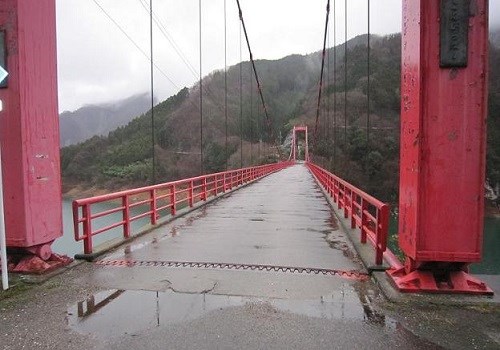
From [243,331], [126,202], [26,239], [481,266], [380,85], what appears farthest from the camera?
[380,85]

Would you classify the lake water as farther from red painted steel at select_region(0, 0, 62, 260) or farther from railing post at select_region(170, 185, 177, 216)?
red painted steel at select_region(0, 0, 62, 260)

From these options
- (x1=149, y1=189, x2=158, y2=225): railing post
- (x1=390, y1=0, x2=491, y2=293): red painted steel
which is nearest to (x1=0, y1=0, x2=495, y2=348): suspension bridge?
(x1=390, y1=0, x2=491, y2=293): red painted steel

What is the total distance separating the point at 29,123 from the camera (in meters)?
4.61

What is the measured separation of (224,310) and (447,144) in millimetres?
2703

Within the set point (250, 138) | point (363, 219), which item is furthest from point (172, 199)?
point (250, 138)

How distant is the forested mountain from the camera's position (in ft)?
161

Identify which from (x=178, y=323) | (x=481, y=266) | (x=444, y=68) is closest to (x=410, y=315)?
(x=178, y=323)

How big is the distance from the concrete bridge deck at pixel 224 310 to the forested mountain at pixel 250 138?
Result: 28618 mm

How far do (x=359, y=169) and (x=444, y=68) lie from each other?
47.3 metres

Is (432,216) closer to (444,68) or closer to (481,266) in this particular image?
(444,68)

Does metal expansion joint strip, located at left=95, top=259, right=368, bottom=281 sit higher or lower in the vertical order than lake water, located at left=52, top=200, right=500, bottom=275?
higher

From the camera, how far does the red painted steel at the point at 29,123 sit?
176 inches

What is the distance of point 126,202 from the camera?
689cm

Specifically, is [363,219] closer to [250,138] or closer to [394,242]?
[394,242]
